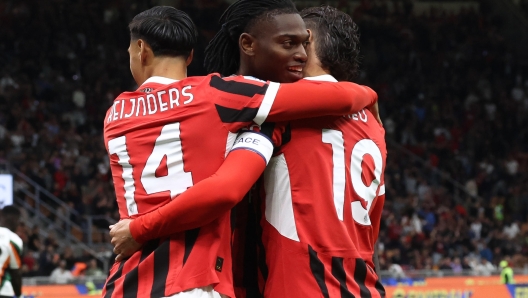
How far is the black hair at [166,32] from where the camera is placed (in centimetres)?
303

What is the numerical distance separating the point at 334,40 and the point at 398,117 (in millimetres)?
18913

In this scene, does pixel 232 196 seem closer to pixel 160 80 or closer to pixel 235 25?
pixel 160 80

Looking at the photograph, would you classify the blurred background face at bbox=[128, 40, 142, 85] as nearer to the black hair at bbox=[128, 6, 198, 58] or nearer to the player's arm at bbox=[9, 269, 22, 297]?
the black hair at bbox=[128, 6, 198, 58]

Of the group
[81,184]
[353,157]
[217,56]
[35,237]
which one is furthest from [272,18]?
[81,184]

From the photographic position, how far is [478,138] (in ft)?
71.5

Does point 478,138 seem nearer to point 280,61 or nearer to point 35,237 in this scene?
point 35,237

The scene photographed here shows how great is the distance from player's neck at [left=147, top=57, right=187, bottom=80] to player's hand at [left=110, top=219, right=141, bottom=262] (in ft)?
1.82

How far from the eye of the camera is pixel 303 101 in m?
2.88

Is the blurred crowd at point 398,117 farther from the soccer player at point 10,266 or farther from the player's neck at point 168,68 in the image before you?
the player's neck at point 168,68

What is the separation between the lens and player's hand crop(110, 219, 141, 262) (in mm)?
2887

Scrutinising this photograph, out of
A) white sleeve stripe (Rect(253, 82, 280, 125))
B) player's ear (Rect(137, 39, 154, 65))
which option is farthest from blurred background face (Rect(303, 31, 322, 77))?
player's ear (Rect(137, 39, 154, 65))

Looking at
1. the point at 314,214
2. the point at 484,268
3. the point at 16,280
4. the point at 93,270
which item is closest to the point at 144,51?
the point at 314,214

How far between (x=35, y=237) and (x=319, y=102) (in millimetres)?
12420

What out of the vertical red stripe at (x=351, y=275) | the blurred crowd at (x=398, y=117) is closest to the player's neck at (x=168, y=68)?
the vertical red stripe at (x=351, y=275)
